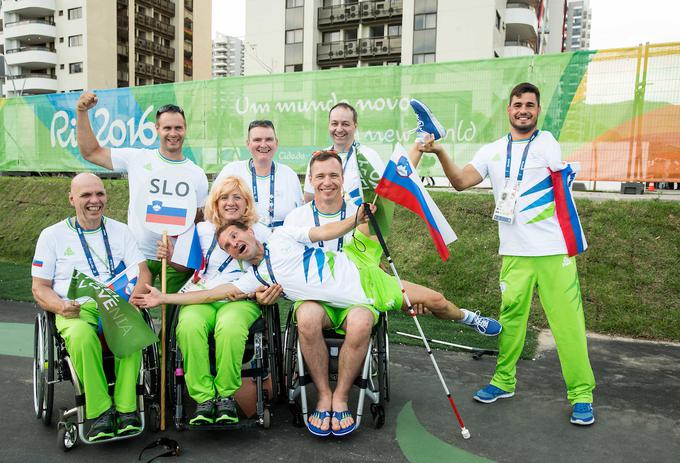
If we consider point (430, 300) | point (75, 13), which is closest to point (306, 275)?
point (430, 300)

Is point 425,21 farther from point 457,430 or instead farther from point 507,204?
point 457,430

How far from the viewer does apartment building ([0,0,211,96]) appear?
44469mm

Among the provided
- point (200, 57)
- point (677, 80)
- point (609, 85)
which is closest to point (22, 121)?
point (609, 85)

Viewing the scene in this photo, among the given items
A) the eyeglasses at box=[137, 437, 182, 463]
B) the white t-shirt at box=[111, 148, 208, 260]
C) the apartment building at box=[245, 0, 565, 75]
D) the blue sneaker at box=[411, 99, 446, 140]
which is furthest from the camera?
the apartment building at box=[245, 0, 565, 75]

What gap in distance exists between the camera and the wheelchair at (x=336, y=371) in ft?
9.94

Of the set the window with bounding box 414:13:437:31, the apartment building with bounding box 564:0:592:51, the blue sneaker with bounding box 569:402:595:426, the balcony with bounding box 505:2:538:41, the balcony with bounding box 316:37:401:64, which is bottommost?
the blue sneaker with bounding box 569:402:595:426

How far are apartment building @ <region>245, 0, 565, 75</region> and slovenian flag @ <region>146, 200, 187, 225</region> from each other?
2829 cm

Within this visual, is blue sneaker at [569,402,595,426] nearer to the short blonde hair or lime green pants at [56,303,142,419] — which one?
the short blonde hair

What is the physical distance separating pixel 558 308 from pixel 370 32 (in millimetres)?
34107

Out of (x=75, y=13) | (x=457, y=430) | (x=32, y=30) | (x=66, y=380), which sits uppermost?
(x=75, y=13)

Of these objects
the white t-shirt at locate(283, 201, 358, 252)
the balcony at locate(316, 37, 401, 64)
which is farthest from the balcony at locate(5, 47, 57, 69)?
the white t-shirt at locate(283, 201, 358, 252)

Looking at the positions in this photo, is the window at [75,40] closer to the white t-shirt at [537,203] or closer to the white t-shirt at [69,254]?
the white t-shirt at [69,254]

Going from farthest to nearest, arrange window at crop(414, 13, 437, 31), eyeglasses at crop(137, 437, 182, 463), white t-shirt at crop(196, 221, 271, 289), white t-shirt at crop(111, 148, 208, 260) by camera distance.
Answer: window at crop(414, 13, 437, 31) < white t-shirt at crop(111, 148, 208, 260) < white t-shirt at crop(196, 221, 271, 289) < eyeglasses at crop(137, 437, 182, 463)

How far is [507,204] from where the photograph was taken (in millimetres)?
3340
